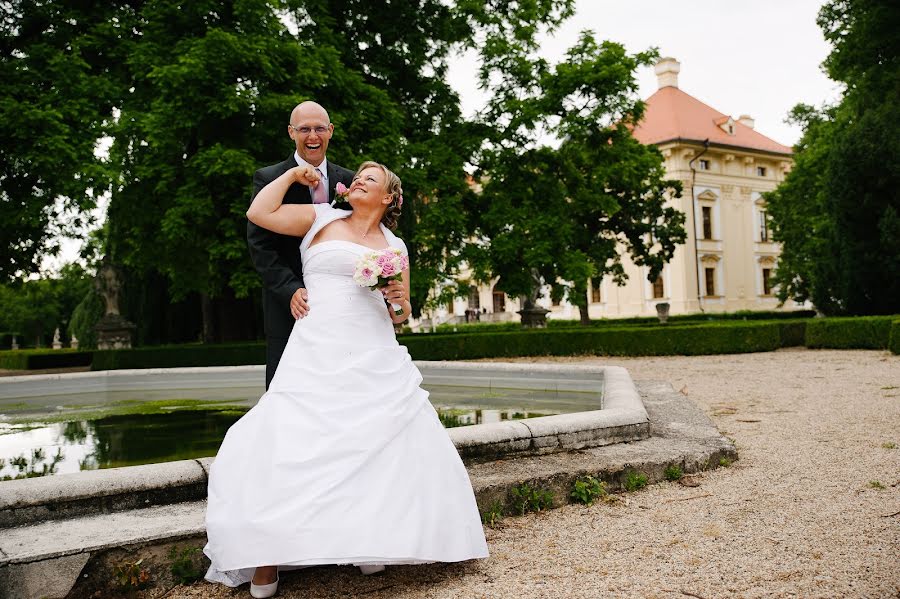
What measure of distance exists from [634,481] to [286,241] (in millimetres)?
2573

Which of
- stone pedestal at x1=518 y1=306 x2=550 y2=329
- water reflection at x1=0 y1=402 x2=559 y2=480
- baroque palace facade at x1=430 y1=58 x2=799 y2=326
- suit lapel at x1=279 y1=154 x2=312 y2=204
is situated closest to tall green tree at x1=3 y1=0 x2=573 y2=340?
stone pedestal at x1=518 y1=306 x2=550 y2=329

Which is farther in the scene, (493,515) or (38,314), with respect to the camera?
(38,314)

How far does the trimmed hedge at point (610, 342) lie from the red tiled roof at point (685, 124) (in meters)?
25.6

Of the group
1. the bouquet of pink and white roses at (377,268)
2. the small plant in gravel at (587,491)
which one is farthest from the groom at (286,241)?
the small plant in gravel at (587,491)

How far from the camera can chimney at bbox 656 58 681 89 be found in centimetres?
4341

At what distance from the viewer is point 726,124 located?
4281 cm

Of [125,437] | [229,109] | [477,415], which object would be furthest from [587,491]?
[229,109]

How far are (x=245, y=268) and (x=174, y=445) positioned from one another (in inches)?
323

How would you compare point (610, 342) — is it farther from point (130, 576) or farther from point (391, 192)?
point (130, 576)

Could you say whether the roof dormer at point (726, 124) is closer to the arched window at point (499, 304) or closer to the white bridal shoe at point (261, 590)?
the arched window at point (499, 304)

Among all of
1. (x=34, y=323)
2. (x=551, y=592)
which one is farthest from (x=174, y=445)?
(x=34, y=323)

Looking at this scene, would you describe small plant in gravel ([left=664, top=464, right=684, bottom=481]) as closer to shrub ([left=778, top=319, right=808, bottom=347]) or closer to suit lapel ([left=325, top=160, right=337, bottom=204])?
suit lapel ([left=325, top=160, right=337, bottom=204])

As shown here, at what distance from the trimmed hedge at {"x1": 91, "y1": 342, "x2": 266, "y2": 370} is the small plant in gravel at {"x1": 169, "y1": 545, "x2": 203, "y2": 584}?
12.8m

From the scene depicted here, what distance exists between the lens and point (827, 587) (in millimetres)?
2711
